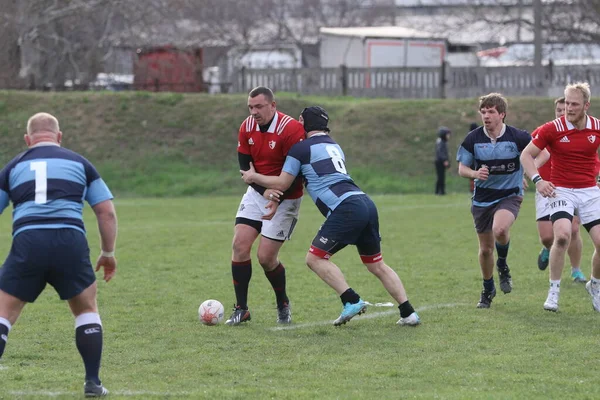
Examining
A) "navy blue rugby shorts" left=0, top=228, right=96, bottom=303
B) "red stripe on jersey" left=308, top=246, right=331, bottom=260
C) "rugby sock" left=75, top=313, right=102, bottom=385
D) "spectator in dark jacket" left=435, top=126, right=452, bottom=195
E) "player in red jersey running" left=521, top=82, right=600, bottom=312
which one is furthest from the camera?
"spectator in dark jacket" left=435, top=126, right=452, bottom=195

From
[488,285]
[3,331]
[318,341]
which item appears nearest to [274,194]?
[318,341]

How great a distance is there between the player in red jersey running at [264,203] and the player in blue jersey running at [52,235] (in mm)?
2745

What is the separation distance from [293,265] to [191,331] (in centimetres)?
480

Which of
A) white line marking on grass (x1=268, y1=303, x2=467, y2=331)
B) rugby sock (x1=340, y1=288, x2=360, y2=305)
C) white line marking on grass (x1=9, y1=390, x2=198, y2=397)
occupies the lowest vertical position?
white line marking on grass (x1=268, y1=303, x2=467, y2=331)

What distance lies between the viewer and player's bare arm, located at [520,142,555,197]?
28.3ft

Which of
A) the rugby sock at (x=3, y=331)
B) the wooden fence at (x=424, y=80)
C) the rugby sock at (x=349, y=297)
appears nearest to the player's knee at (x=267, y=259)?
the rugby sock at (x=349, y=297)

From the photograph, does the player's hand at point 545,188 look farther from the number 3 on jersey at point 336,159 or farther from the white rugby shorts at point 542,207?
the white rugby shorts at point 542,207

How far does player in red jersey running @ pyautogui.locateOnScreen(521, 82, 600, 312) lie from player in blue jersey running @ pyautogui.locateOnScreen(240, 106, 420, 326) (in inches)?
60.5

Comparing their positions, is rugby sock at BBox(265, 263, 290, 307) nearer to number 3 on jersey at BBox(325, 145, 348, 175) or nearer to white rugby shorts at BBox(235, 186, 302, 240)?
white rugby shorts at BBox(235, 186, 302, 240)

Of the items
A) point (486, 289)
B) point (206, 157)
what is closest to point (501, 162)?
point (486, 289)

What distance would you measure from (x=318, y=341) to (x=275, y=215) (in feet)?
4.53

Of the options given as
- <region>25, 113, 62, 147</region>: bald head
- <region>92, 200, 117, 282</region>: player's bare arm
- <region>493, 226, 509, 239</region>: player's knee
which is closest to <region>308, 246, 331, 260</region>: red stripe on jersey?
<region>493, 226, 509, 239</region>: player's knee

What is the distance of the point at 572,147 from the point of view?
8.91m

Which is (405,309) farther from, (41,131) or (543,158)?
(41,131)
